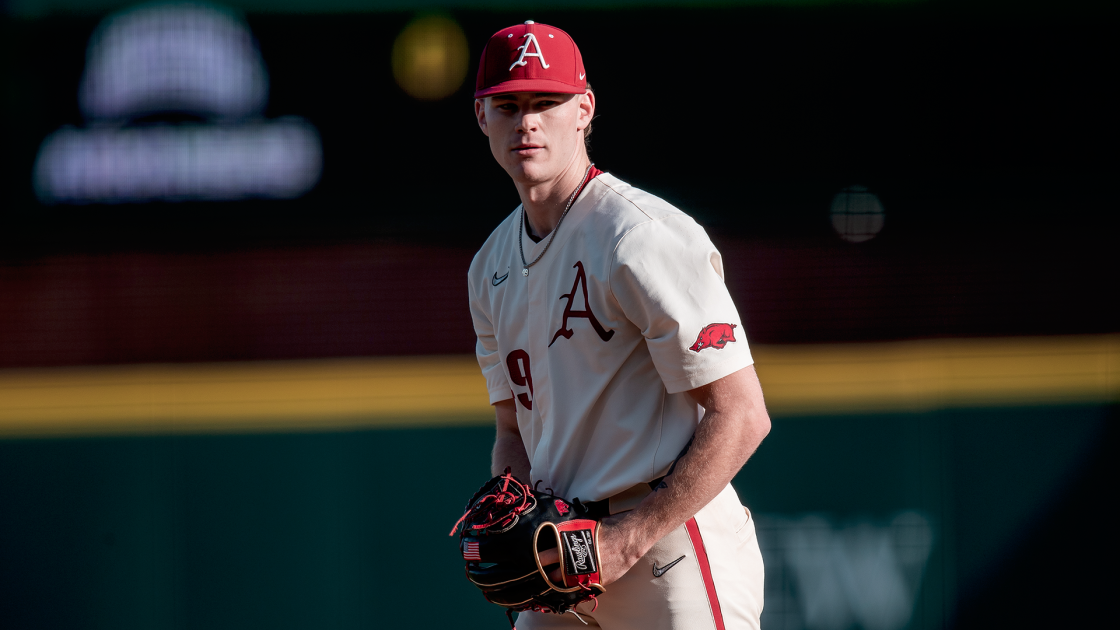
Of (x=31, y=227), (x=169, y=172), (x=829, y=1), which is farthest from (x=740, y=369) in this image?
(x=31, y=227)

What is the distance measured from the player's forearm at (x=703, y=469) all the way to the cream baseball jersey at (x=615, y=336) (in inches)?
2.6

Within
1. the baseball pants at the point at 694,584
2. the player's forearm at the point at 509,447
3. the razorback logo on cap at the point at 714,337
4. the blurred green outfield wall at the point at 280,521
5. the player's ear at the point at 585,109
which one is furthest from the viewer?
the blurred green outfield wall at the point at 280,521

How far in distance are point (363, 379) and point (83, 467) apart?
117cm

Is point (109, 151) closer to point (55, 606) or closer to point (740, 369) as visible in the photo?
point (55, 606)

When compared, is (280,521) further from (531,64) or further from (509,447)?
(531,64)

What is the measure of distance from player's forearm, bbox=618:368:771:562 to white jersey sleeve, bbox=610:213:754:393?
0.06 m

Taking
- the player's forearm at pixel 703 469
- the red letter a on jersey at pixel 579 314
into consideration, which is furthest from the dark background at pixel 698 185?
the player's forearm at pixel 703 469

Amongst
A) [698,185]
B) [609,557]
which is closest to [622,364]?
[609,557]

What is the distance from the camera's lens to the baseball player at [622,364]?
1554mm

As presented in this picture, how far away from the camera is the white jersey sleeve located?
5.04 feet

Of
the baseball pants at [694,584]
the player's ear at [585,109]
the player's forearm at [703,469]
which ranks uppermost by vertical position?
the player's ear at [585,109]

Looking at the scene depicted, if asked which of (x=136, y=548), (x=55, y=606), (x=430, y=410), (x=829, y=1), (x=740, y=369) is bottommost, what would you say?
(x=55, y=606)

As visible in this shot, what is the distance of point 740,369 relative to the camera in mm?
1563

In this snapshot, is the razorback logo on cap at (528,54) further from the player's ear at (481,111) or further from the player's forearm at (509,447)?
the player's forearm at (509,447)
